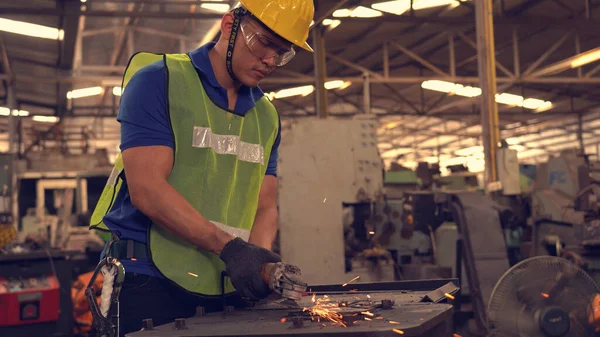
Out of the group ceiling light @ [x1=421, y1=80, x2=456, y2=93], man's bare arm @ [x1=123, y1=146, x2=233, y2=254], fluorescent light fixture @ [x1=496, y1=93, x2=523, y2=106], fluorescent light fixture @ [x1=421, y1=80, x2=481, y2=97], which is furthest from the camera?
fluorescent light fixture @ [x1=496, y1=93, x2=523, y2=106]

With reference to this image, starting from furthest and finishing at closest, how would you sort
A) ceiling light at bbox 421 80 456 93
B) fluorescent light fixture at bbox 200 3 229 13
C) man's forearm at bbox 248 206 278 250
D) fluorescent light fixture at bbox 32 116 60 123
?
fluorescent light fixture at bbox 32 116 60 123
ceiling light at bbox 421 80 456 93
fluorescent light fixture at bbox 200 3 229 13
man's forearm at bbox 248 206 278 250

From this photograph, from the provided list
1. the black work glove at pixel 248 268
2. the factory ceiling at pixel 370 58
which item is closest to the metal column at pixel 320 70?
the factory ceiling at pixel 370 58

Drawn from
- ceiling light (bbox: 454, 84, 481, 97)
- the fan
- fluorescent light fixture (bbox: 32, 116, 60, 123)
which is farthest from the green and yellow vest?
fluorescent light fixture (bbox: 32, 116, 60, 123)

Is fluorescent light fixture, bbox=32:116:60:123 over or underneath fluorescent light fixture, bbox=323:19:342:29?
underneath

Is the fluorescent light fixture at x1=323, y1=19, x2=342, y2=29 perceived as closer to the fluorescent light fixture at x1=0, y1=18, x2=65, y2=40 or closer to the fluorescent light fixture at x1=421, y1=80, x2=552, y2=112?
the fluorescent light fixture at x1=421, y1=80, x2=552, y2=112

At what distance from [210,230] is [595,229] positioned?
346cm

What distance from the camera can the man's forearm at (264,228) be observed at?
2066 mm

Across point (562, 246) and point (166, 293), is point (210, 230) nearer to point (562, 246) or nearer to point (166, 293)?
point (166, 293)

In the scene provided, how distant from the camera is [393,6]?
448 inches

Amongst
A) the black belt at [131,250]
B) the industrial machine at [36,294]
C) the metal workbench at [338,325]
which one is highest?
the black belt at [131,250]

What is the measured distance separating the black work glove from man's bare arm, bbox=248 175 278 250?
38 cm

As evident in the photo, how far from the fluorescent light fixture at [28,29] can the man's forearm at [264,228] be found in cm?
1013

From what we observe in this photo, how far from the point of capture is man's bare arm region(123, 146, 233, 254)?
66.7 inches

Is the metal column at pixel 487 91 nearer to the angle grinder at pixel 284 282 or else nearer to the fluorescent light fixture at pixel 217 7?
the fluorescent light fixture at pixel 217 7
